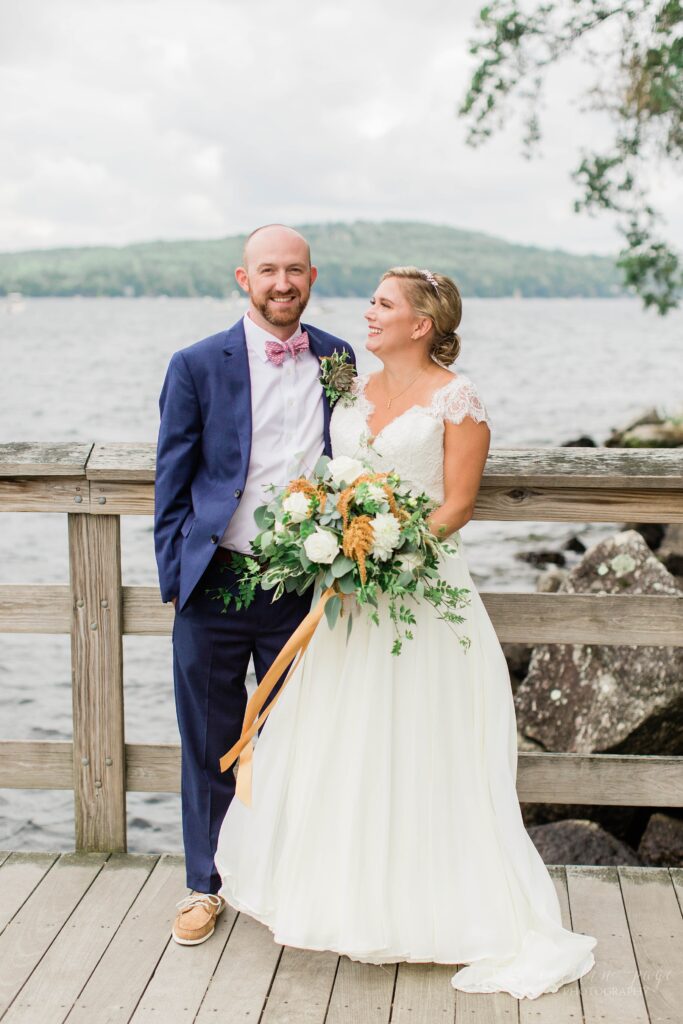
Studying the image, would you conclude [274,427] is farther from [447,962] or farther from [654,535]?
[654,535]

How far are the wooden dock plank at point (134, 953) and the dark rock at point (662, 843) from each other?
2408 mm

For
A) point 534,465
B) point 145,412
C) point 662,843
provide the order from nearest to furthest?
point 534,465 → point 662,843 → point 145,412

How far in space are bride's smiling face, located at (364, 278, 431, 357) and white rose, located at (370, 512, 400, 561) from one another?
636 mm

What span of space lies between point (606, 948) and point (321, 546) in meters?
1.50

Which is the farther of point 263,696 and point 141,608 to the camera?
point 141,608

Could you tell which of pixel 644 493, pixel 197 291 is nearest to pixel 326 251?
pixel 197 291

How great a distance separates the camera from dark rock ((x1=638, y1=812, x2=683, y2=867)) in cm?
505

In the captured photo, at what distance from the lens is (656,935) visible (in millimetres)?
3301

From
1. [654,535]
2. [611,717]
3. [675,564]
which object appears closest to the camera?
[611,717]

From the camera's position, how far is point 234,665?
135 inches

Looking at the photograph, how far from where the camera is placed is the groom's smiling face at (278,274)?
319 centimetres

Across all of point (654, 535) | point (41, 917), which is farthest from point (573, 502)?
point (654, 535)

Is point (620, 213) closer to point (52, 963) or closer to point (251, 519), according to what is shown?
point (251, 519)

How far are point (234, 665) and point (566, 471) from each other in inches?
47.4
